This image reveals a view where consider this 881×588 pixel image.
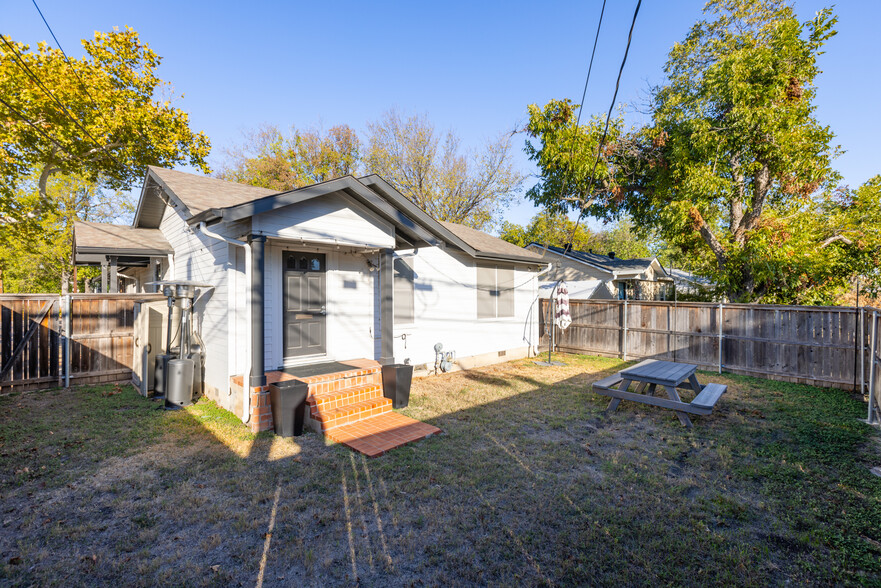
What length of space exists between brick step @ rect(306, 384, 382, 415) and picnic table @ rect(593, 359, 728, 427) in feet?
11.7

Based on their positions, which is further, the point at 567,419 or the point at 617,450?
the point at 567,419

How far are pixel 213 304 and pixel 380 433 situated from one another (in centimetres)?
353

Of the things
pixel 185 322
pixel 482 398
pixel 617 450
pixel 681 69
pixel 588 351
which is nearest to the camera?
pixel 617 450

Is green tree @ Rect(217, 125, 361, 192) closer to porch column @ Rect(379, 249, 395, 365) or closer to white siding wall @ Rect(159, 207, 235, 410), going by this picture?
white siding wall @ Rect(159, 207, 235, 410)

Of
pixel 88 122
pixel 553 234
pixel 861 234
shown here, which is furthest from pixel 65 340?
pixel 553 234

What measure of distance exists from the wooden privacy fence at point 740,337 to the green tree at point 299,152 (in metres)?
21.5

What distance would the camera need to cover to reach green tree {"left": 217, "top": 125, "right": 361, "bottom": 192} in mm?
26531

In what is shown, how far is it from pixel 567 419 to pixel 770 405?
361 cm

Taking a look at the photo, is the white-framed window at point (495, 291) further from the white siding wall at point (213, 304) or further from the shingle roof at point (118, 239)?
the shingle roof at point (118, 239)

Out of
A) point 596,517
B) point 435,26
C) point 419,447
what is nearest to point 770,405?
point 596,517

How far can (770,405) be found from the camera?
6.37 metres

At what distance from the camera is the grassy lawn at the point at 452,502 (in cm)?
261

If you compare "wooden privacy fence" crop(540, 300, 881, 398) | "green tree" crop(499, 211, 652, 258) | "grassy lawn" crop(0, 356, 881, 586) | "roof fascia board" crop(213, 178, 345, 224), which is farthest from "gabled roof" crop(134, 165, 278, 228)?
"green tree" crop(499, 211, 652, 258)

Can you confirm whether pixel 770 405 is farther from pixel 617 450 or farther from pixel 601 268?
pixel 601 268
